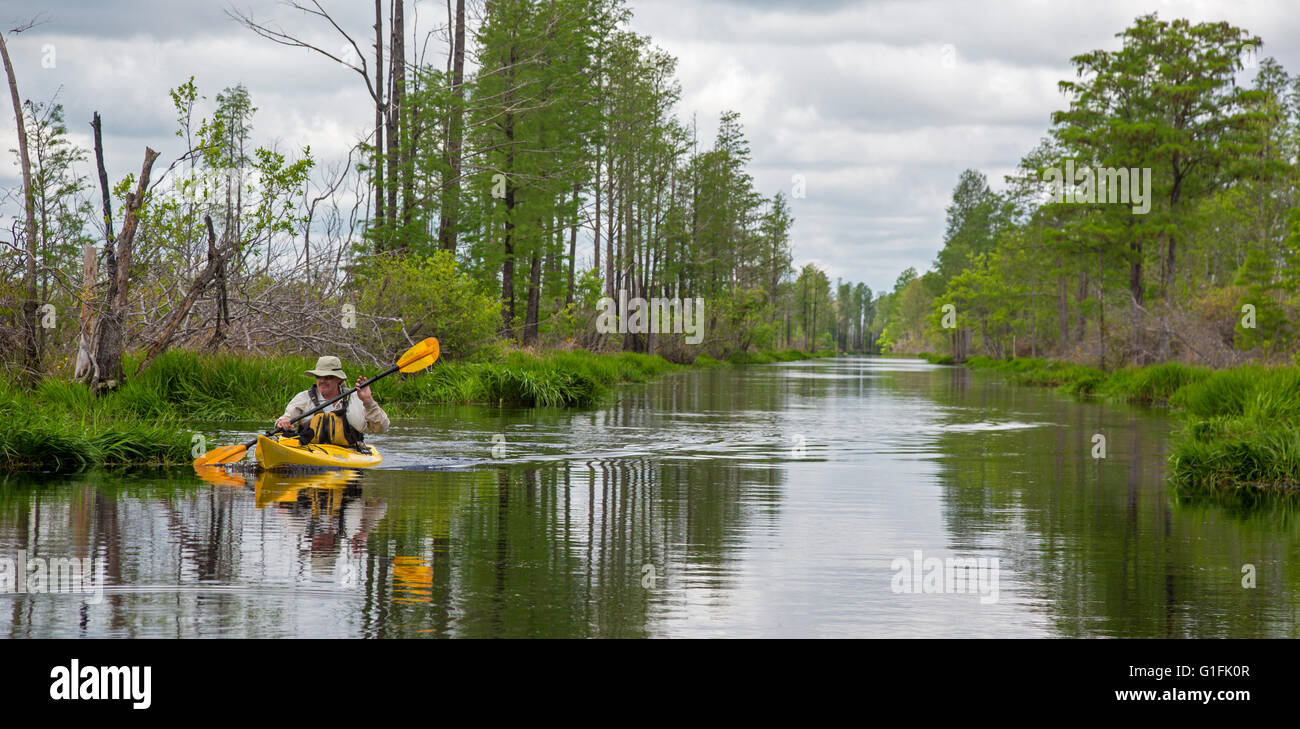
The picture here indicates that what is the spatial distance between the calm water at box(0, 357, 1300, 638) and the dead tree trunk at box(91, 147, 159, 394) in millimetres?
4119

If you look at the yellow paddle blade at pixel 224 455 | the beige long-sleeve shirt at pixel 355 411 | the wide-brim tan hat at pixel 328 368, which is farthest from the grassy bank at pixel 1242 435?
the yellow paddle blade at pixel 224 455

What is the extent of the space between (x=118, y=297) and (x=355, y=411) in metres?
5.36

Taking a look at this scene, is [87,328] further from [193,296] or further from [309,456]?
[309,456]

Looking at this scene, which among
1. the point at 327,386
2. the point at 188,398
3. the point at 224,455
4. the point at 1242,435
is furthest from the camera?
the point at 188,398

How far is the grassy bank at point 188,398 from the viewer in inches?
558

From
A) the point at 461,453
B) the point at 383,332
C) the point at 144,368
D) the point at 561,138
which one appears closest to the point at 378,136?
the point at 383,332

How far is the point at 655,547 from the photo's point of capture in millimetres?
9523

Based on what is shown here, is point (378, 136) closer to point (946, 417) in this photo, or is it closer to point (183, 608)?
point (946, 417)

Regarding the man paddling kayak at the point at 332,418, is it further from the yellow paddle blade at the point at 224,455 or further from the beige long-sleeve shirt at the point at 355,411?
the yellow paddle blade at the point at 224,455

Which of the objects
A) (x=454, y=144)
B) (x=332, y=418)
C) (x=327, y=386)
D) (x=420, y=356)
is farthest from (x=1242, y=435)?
(x=454, y=144)

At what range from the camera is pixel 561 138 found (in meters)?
44.4

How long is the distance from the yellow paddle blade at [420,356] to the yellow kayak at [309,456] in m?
2.06

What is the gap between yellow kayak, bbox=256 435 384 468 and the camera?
14188 mm
